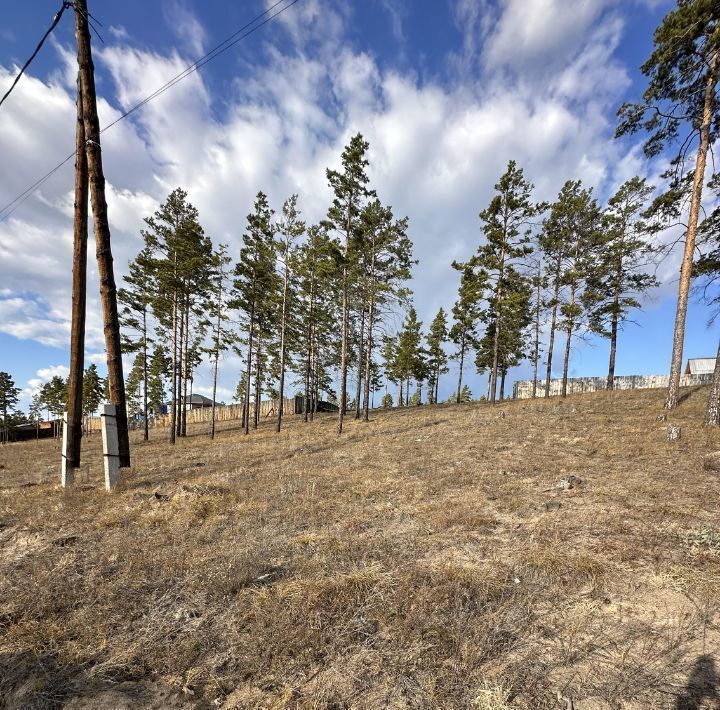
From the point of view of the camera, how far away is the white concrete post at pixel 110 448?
8148 millimetres

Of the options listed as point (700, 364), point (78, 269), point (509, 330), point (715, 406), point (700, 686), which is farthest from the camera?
point (700, 364)

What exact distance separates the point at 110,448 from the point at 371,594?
7387 millimetres

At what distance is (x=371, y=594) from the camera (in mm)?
3770

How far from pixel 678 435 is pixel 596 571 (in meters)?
8.64

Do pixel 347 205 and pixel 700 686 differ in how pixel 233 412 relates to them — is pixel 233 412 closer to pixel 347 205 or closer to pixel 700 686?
pixel 347 205

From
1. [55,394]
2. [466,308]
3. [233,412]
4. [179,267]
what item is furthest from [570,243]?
[55,394]

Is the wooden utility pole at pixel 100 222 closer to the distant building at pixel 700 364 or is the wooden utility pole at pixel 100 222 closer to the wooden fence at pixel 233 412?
the wooden fence at pixel 233 412

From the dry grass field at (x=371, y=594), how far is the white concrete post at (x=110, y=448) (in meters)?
0.47

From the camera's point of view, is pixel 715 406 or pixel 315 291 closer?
pixel 715 406

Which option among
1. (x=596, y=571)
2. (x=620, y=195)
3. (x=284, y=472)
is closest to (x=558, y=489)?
(x=596, y=571)

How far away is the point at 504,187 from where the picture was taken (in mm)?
24531

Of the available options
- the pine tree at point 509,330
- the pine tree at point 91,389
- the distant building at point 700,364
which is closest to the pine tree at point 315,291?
the pine tree at point 509,330

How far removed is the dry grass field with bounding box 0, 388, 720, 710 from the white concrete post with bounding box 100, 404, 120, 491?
0.47 meters

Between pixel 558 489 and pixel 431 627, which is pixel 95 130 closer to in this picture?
pixel 431 627
